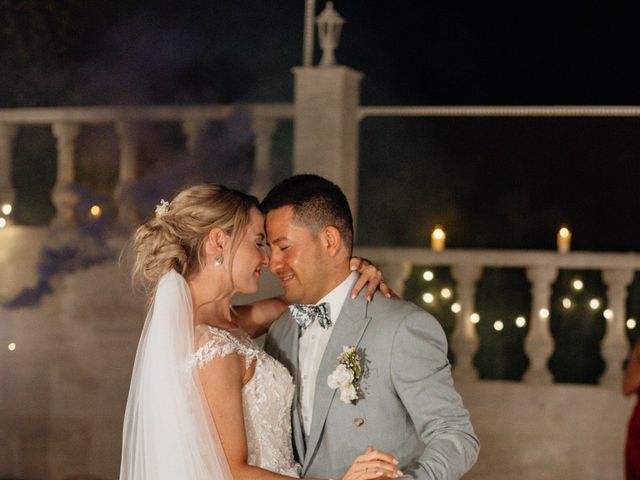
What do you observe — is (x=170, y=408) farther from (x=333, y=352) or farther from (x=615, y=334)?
(x=615, y=334)

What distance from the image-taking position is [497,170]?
23.1 feet

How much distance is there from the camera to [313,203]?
9.61 ft

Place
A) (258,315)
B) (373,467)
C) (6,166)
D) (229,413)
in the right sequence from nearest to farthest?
(373,467) < (229,413) < (258,315) < (6,166)

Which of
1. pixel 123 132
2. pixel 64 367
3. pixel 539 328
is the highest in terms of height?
pixel 123 132

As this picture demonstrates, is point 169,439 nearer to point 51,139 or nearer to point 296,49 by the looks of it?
point 51,139

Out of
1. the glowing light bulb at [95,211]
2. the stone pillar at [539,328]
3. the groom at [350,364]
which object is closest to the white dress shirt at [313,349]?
the groom at [350,364]

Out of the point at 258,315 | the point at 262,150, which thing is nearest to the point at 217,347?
the point at 258,315

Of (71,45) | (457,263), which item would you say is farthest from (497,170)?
(71,45)

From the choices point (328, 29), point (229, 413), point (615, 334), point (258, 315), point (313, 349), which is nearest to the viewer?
point (229, 413)

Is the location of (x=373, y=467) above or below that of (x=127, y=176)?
below

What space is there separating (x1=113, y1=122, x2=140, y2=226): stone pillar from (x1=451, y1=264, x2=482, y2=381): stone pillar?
1716 mm

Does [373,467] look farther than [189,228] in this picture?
No

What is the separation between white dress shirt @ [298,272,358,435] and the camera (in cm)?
296

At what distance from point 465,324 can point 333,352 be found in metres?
2.42
